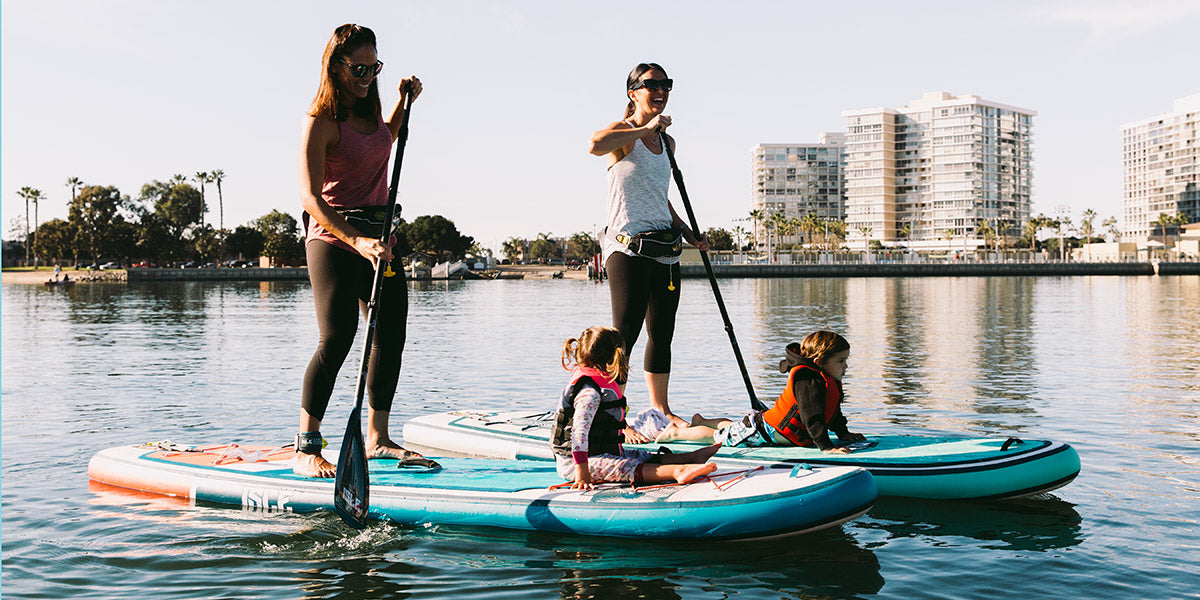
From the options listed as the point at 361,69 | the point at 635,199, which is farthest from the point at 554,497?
the point at 361,69

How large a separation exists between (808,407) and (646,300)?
1.64 metres

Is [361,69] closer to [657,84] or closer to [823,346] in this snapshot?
[657,84]

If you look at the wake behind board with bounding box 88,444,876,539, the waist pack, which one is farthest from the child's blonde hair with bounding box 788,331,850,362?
the waist pack

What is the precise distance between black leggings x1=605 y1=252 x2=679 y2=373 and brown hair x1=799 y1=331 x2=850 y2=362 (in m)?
1.20

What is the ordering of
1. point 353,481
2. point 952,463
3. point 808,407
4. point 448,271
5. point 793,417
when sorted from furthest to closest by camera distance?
point 448,271, point 793,417, point 808,407, point 952,463, point 353,481

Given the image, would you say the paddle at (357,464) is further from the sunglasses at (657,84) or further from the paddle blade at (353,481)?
the sunglasses at (657,84)

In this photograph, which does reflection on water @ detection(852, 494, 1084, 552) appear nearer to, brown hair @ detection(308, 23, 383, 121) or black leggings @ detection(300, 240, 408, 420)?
black leggings @ detection(300, 240, 408, 420)

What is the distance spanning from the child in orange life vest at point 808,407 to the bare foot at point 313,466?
288 cm

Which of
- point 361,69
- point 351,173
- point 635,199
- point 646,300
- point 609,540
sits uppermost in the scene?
point 361,69

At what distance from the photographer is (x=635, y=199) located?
8.07 m

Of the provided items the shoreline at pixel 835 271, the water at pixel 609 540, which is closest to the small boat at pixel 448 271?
the shoreline at pixel 835 271

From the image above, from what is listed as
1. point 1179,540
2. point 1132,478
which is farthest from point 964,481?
point 1132,478

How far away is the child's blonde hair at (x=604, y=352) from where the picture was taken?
6.30 m

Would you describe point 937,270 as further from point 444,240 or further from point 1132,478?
point 1132,478
